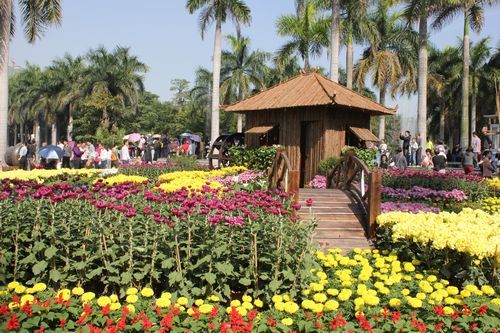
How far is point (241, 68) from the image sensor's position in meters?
39.2

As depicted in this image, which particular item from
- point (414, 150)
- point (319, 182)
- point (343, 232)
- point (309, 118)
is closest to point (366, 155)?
point (309, 118)

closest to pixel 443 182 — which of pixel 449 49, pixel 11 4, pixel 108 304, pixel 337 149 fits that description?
pixel 337 149

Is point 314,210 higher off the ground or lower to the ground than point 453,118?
lower

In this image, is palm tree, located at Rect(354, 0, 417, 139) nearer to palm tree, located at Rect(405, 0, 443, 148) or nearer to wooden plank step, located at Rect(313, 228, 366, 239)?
palm tree, located at Rect(405, 0, 443, 148)

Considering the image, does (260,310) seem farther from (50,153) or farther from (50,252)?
(50,153)

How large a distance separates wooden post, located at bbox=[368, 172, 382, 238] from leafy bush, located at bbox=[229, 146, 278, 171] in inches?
291

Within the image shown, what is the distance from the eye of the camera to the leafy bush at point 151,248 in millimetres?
4520

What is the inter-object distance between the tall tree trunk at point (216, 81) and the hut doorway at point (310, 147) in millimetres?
10456

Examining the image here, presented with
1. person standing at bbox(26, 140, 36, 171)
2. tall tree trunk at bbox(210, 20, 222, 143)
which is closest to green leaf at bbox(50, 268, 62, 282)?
person standing at bbox(26, 140, 36, 171)

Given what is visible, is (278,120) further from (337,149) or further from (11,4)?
(11,4)

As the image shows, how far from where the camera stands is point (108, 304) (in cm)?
379

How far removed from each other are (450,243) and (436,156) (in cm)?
1313

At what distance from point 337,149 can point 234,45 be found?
2594 cm

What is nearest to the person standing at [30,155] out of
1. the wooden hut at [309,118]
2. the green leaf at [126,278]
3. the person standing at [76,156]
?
the person standing at [76,156]
